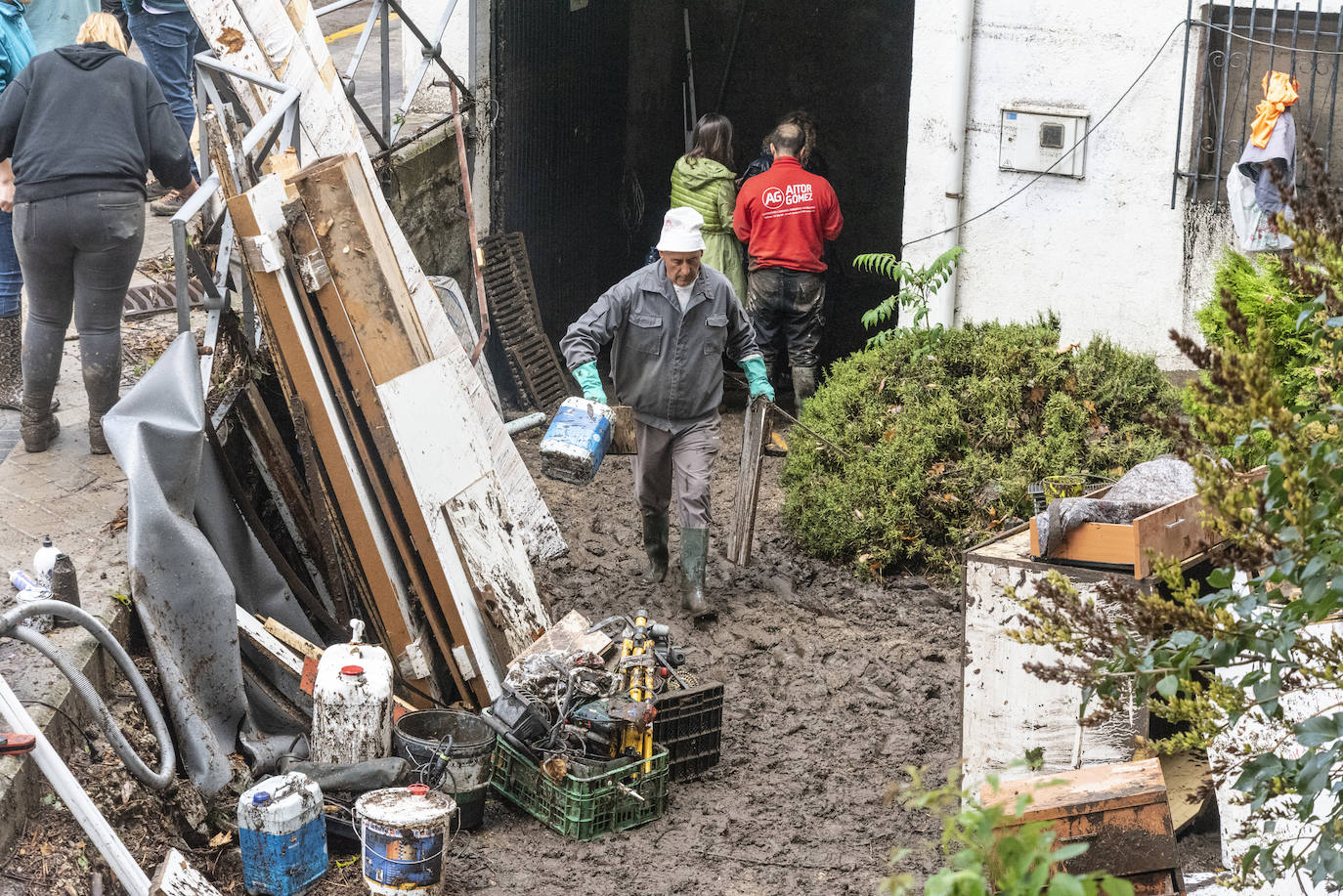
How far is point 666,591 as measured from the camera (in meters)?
7.16

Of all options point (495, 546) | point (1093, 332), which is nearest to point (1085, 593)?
point (495, 546)

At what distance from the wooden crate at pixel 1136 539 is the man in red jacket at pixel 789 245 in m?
4.90

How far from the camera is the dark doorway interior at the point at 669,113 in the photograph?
1045cm

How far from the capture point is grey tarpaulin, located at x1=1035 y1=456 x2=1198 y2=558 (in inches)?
177

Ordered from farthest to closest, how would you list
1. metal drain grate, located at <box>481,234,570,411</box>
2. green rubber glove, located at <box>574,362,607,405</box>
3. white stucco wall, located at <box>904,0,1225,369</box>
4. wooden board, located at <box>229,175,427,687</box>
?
1. metal drain grate, located at <box>481,234,570,411</box>
2. white stucco wall, located at <box>904,0,1225,369</box>
3. green rubber glove, located at <box>574,362,607,405</box>
4. wooden board, located at <box>229,175,427,687</box>

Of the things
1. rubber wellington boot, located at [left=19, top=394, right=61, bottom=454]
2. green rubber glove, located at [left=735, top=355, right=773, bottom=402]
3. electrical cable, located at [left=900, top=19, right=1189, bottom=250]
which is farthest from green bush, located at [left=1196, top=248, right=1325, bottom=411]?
rubber wellington boot, located at [left=19, top=394, right=61, bottom=454]

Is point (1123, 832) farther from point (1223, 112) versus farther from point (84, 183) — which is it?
point (84, 183)

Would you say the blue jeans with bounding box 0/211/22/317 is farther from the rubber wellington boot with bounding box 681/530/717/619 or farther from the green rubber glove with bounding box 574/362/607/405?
the rubber wellington boot with bounding box 681/530/717/619

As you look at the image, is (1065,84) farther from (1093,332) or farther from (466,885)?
(466,885)

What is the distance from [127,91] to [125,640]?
2.42m

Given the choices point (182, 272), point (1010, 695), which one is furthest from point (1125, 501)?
point (182, 272)

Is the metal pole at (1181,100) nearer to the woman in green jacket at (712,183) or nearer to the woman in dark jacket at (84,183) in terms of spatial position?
the woman in green jacket at (712,183)

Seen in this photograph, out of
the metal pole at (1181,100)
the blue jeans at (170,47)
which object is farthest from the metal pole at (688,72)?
the metal pole at (1181,100)

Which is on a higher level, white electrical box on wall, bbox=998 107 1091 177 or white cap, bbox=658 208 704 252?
white electrical box on wall, bbox=998 107 1091 177
